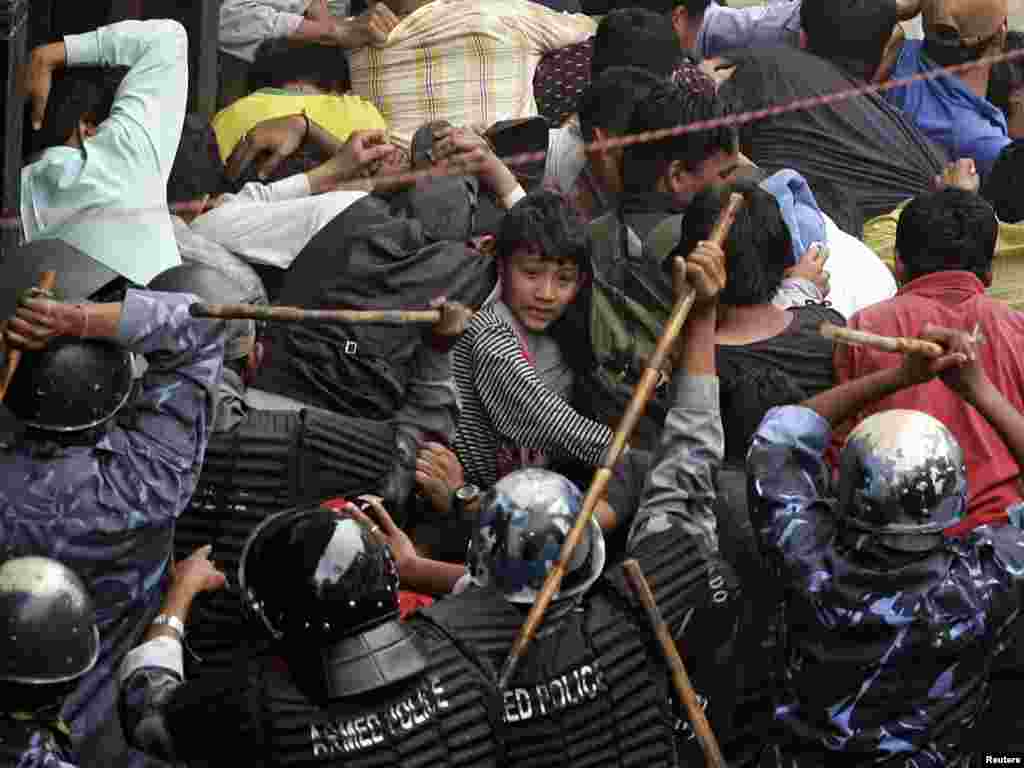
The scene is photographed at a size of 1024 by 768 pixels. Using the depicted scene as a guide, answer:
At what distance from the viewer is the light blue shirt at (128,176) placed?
649 centimetres

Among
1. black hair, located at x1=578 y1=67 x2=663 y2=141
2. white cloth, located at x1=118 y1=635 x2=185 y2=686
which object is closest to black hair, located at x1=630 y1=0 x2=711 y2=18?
black hair, located at x1=578 y1=67 x2=663 y2=141

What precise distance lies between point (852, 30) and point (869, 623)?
3613mm

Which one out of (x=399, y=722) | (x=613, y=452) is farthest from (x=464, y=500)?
(x=399, y=722)

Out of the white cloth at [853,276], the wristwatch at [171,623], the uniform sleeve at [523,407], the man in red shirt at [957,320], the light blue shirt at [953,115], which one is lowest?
the light blue shirt at [953,115]

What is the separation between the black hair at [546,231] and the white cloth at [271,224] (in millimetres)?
525

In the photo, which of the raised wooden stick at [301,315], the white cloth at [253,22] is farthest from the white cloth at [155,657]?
the white cloth at [253,22]

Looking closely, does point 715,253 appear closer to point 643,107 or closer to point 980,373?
point 980,373

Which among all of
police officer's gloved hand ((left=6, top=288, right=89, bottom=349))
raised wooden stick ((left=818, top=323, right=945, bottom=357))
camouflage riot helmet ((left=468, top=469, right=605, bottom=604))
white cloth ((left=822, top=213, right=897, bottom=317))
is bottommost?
white cloth ((left=822, top=213, right=897, bottom=317))

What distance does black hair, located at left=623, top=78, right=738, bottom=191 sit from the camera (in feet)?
22.8

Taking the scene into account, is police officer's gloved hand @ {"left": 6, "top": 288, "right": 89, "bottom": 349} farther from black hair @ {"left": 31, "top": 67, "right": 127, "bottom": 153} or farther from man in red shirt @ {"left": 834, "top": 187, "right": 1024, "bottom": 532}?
man in red shirt @ {"left": 834, "top": 187, "right": 1024, "bottom": 532}

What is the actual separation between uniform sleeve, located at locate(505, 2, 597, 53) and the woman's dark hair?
1.94 meters

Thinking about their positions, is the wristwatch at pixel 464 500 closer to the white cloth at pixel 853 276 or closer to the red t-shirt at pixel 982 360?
the red t-shirt at pixel 982 360

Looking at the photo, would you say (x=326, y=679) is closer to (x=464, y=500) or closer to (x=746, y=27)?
(x=464, y=500)

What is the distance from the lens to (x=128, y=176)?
258 inches
